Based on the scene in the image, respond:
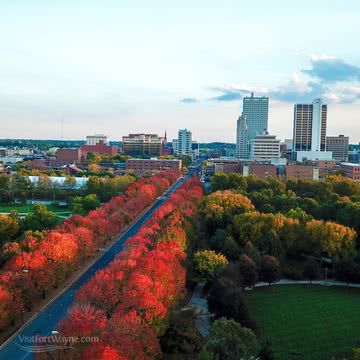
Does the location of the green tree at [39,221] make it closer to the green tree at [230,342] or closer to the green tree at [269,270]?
the green tree at [269,270]

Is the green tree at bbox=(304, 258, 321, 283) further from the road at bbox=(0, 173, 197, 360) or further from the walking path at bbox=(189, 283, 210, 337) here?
the road at bbox=(0, 173, 197, 360)

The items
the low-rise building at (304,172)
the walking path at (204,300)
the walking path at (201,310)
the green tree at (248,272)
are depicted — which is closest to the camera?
the walking path at (201,310)

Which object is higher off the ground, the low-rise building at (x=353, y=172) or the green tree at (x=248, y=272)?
the low-rise building at (x=353, y=172)

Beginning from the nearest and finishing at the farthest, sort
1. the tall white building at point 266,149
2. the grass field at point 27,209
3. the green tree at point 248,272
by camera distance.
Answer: the green tree at point 248,272 → the grass field at point 27,209 → the tall white building at point 266,149

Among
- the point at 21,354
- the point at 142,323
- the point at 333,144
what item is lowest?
the point at 21,354

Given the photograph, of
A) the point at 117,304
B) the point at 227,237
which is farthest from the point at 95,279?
the point at 227,237

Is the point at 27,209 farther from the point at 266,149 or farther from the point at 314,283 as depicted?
the point at 266,149

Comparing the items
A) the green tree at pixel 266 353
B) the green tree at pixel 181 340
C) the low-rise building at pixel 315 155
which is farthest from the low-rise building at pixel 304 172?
the green tree at pixel 266 353

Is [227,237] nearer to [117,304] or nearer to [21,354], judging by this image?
[117,304]
